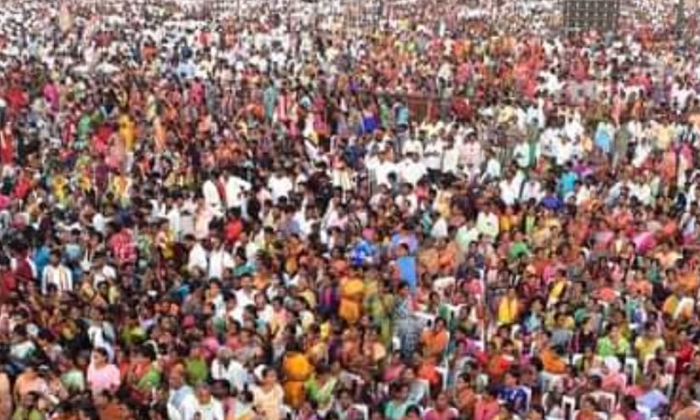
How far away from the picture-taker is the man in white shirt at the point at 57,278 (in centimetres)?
891

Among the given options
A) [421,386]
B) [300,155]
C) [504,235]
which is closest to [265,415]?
[421,386]

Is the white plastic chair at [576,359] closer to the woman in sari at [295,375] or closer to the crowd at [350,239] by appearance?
the crowd at [350,239]

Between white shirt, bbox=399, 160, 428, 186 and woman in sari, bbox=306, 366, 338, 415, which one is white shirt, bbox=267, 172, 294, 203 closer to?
white shirt, bbox=399, 160, 428, 186

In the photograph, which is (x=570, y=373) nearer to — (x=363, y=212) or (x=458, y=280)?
(x=458, y=280)

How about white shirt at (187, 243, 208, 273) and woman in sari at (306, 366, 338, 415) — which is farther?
white shirt at (187, 243, 208, 273)

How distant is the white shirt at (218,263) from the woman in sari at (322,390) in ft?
6.95

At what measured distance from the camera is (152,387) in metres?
7.29

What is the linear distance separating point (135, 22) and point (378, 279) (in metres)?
15.4

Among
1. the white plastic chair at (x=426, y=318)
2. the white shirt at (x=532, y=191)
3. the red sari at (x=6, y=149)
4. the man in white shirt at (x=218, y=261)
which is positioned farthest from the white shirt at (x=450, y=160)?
the red sari at (x=6, y=149)

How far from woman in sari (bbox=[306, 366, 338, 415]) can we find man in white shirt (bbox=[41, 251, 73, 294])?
7.91 feet

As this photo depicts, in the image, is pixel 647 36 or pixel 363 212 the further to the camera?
pixel 647 36

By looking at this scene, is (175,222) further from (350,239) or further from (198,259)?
(350,239)

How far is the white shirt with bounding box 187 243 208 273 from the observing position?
938 centimetres

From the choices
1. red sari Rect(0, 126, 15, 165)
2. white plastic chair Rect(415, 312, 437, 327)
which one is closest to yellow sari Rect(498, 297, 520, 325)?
white plastic chair Rect(415, 312, 437, 327)
